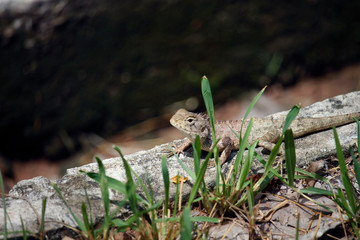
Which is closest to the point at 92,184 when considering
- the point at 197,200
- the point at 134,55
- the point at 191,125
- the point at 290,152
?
the point at 197,200

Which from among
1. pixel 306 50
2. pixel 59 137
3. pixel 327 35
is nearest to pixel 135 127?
pixel 59 137

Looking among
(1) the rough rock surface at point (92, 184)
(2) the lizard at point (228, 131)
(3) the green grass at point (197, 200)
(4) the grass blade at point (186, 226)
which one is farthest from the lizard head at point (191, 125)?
(4) the grass blade at point (186, 226)

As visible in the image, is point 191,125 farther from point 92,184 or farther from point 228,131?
point 92,184

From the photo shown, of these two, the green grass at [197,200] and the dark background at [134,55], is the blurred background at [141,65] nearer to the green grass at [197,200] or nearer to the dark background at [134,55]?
the dark background at [134,55]

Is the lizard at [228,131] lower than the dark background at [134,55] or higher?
lower

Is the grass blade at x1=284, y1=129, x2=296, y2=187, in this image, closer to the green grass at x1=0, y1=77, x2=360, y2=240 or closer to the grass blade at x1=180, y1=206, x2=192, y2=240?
the green grass at x1=0, y1=77, x2=360, y2=240

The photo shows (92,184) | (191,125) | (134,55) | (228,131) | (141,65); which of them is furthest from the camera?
(141,65)

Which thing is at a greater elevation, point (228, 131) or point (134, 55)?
point (134, 55)
